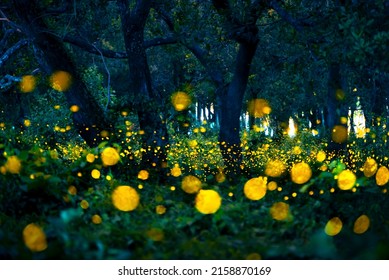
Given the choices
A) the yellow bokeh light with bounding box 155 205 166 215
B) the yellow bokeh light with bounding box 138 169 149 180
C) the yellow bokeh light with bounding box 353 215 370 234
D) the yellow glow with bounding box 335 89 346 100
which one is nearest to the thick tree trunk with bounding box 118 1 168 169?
the yellow bokeh light with bounding box 138 169 149 180

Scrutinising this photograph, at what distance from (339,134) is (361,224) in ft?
29.6

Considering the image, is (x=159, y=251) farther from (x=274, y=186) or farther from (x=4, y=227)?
(x=274, y=186)

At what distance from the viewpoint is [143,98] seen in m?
11.8

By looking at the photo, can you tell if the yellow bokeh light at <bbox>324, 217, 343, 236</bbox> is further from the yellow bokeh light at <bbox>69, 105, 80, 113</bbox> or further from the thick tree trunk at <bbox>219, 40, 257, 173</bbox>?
the thick tree trunk at <bbox>219, 40, 257, 173</bbox>

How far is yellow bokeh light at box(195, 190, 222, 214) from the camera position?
6.23 metres

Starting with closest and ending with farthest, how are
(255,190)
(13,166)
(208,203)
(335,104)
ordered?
(208,203), (13,166), (255,190), (335,104)

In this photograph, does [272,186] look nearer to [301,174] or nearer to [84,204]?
[301,174]

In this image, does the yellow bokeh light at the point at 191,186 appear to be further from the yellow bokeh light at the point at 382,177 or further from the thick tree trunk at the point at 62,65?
the yellow bokeh light at the point at 382,177

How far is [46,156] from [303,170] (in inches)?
201

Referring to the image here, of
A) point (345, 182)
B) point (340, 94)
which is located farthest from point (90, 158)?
point (340, 94)

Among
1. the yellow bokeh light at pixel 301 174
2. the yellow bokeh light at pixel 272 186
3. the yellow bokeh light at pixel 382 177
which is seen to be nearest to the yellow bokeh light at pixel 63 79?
the yellow bokeh light at pixel 272 186

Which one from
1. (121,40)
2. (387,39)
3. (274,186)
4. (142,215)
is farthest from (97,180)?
(121,40)

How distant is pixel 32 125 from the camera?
21484mm

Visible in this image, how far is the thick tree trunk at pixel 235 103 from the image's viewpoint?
48.6ft
